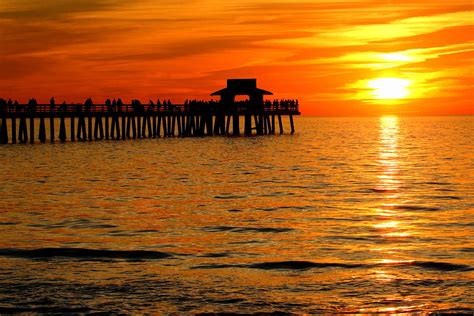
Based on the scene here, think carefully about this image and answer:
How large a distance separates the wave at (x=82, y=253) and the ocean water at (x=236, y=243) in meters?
0.05

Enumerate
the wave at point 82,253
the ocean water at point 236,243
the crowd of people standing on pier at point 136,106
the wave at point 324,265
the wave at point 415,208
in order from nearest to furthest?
1. the ocean water at point 236,243
2. the wave at point 324,265
3. the wave at point 82,253
4. the wave at point 415,208
5. the crowd of people standing on pier at point 136,106

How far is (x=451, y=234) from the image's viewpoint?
20.7m

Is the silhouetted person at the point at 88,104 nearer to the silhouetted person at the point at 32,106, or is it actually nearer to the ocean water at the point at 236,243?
the silhouetted person at the point at 32,106

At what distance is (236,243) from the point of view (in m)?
19.7

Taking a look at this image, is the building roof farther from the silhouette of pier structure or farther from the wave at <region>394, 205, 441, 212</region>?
the wave at <region>394, 205, 441, 212</region>

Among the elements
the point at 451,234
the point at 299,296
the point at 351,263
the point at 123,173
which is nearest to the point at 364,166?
the point at 123,173

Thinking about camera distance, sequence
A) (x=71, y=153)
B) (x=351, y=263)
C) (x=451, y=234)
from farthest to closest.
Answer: (x=71, y=153) → (x=451, y=234) → (x=351, y=263)

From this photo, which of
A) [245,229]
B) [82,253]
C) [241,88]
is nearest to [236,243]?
[245,229]

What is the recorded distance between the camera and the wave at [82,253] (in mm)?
17984

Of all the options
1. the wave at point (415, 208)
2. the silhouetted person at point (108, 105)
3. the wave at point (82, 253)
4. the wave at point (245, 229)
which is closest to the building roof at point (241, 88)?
the silhouetted person at point (108, 105)

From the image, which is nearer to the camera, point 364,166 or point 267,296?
point 267,296

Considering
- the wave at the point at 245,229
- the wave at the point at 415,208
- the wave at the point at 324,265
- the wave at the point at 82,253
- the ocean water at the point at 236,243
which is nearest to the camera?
the ocean water at the point at 236,243

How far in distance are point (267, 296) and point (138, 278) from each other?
2867 millimetres

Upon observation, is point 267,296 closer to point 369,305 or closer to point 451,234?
point 369,305
